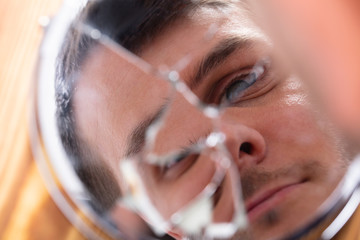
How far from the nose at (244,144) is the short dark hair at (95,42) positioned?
0.25 ft

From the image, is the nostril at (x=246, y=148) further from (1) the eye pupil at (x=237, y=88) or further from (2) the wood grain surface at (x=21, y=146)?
(2) the wood grain surface at (x=21, y=146)

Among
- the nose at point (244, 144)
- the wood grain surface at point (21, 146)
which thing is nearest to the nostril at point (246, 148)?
the nose at point (244, 144)

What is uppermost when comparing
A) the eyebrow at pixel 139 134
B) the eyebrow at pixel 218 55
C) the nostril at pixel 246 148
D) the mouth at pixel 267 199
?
the eyebrow at pixel 218 55

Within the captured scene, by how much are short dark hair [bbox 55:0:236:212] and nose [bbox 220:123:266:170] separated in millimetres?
78

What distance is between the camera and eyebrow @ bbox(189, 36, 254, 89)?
29 cm

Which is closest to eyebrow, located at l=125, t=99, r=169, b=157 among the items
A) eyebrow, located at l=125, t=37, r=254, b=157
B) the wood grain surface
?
eyebrow, located at l=125, t=37, r=254, b=157

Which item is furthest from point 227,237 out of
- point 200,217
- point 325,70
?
point 325,70

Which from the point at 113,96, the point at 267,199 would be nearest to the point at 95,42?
the point at 113,96

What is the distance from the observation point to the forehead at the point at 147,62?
295mm

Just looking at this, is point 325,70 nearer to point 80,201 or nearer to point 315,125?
point 315,125

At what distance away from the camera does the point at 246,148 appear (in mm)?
296

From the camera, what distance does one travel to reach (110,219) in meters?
0.34

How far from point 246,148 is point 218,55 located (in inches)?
2.4

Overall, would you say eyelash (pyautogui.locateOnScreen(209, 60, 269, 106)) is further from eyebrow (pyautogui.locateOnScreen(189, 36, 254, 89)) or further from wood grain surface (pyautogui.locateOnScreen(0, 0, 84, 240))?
wood grain surface (pyautogui.locateOnScreen(0, 0, 84, 240))
